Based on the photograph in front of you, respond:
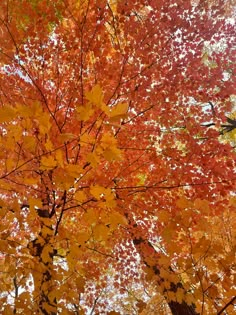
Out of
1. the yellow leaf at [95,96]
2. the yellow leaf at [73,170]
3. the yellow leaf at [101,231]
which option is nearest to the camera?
the yellow leaf at [95,96]

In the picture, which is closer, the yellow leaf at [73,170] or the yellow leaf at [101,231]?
the yellow leaf at [73,170]

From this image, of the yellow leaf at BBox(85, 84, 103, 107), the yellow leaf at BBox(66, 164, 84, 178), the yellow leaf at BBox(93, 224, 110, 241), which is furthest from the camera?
the yellow leaf at BBox(93, 224, 110, 241)

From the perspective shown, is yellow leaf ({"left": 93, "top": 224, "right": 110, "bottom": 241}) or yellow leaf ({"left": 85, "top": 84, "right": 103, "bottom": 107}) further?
yellow leaf ({"left": 93, "top": 224, "right": 110, "bottom": 241})

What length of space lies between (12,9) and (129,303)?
16.8 m

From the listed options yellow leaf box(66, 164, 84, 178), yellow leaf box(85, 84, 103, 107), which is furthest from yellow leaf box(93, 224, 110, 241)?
yellow leaf box(85, 84, 103, 107)

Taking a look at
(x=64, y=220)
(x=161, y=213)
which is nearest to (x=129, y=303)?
(x=64, y=220)

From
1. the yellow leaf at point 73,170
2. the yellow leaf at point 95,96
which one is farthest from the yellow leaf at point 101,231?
the yellow leaf at point 95,96

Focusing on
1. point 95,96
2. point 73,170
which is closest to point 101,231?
point 73,170

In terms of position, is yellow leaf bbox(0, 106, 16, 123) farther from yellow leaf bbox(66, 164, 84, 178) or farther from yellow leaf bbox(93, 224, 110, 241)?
yellow leaf bbox(93, 224, 110, 241)

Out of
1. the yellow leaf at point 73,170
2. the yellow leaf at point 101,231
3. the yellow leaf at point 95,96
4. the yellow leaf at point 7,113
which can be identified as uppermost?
the yellow leaf at point 7,113

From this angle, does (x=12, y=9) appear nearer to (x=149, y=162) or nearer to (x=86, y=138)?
(x=149, y=162)

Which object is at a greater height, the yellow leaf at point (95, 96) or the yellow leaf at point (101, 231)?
the yellow leaf at point (95, 96)

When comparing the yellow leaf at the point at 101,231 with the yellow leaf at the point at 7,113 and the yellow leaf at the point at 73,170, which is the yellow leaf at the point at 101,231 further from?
the yellow leaf at the point at 7,113

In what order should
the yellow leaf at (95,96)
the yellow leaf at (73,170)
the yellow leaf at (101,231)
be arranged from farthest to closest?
the yellow leaf at (101,231) → the yellow leaf at (73,170) → the yellow leaf at (95,96)
